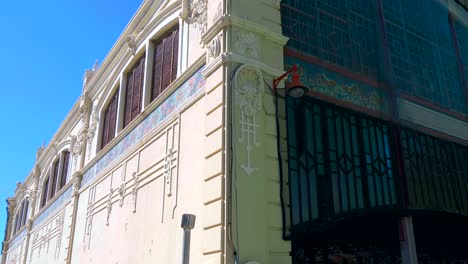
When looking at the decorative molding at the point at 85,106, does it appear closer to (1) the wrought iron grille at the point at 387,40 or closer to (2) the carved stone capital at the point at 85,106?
(2) the carved stone capital at the point at 85,106

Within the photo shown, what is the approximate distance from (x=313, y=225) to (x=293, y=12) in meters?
4.34

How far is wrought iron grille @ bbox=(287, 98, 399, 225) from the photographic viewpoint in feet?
26.1

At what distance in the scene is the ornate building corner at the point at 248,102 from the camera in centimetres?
727

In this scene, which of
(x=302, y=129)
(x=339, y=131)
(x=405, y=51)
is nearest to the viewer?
(x=302, y=129)

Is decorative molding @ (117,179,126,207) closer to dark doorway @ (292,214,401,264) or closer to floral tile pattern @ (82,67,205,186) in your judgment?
floral tile pattern @ (82,67,205,186)

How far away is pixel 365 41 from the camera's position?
10.4m

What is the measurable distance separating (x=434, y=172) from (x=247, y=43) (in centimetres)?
543

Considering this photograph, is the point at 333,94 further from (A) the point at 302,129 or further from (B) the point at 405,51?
(B) the point at 405,51

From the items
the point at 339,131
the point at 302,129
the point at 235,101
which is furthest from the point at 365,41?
the point at 235,101

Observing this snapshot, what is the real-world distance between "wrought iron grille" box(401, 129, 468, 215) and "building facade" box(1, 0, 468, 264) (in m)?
0.04

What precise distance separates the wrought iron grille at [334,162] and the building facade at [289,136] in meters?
0.03

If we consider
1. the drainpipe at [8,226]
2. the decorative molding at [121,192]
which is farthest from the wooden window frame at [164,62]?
Result: the drainpipe at [8,226]

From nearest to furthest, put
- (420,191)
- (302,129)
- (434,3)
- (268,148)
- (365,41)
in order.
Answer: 1. (268,148)
2. (302,129)
3. (420,191)
4. (365,41)
5. (434,3)

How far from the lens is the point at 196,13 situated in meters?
9.89
